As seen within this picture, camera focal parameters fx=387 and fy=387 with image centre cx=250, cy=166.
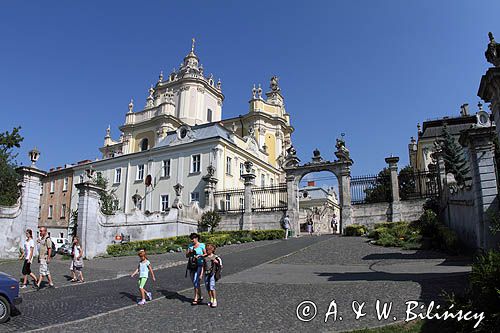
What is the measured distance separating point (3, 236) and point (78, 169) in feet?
106

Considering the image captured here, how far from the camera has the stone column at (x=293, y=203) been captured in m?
28.6

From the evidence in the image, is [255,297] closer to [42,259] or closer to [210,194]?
[42,259]

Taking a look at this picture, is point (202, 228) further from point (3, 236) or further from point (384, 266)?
point (384, 266)

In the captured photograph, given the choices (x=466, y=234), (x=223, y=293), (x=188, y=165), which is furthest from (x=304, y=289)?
(x=188, y=165)

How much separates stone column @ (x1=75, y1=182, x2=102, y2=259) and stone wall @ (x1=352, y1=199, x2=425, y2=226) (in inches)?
656

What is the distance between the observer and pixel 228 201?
33.5 metres

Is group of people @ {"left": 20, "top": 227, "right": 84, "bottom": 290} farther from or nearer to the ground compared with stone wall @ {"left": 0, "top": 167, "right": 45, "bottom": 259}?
nearer to the ground

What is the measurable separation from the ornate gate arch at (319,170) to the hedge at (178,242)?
265 centimetres

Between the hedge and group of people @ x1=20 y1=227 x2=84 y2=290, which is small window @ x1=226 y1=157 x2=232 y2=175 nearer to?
the hedge

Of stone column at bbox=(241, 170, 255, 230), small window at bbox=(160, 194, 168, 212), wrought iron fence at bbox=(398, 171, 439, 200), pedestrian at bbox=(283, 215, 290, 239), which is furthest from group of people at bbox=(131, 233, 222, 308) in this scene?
small window at bbox=(160, 194, 168, 212)

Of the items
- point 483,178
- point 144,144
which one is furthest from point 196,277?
point 144,144

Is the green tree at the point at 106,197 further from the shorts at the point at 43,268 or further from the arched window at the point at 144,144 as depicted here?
the shorts at the point at 43,268

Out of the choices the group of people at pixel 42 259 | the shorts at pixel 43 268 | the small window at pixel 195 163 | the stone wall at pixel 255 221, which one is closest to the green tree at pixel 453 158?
the stone wall at pixel 255 221

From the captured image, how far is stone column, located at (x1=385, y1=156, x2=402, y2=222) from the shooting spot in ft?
83.5
